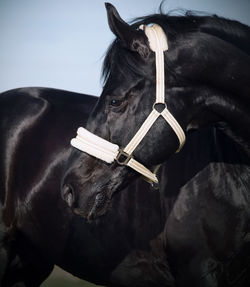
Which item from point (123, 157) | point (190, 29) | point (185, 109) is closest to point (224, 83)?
point (185, 109)

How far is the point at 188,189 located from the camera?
2412mm

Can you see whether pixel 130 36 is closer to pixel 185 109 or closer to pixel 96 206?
pixel 185 109

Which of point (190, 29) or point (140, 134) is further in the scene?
point (190, 29)

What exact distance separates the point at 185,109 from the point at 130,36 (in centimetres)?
62

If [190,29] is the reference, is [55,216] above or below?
below

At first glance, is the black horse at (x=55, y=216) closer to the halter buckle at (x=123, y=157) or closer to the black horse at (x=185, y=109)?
the black horse at (x=185, y=109)

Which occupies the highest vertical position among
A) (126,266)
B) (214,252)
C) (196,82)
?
(196,82)

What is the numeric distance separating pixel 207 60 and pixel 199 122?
0.43 m

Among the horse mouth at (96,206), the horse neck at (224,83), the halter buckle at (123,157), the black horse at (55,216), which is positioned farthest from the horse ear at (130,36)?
the black horse at (55,216)

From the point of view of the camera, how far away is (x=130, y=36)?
1.96m

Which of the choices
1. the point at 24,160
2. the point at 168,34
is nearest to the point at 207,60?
the point at 168,34

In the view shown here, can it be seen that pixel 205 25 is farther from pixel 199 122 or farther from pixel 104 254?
pixel 104 254

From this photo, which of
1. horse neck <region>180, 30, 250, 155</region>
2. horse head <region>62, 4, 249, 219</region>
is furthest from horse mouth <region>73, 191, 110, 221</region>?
horse neck <region>180, 30, 250, 155</region>

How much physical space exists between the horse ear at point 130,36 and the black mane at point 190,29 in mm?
71
